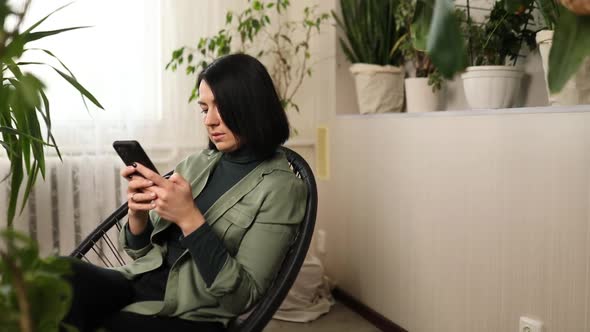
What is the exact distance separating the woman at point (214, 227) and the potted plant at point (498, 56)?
689 millimetres

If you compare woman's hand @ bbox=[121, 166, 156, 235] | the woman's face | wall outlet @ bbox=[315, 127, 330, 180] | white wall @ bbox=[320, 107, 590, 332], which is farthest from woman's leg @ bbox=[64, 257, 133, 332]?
wall outlet @ bbox=[315, 127, 330, 180]

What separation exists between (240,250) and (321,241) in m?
1.58

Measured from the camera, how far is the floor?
7.36ft

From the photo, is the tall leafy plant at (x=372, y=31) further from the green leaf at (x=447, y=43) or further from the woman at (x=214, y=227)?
the green leaf at (x=447, y=43)

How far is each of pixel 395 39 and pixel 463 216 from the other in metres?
0.94

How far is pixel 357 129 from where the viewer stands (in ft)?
7.78

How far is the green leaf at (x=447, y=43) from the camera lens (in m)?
0.46

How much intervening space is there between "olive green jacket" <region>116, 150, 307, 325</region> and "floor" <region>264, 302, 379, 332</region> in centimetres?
101

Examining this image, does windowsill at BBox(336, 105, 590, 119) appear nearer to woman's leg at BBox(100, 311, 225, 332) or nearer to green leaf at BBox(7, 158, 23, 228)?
woman's leg at BBox(100, 311, 225, 332)

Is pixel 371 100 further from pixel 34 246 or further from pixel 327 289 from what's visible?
pixel 34 246

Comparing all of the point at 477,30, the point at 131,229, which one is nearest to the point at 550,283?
the point at 477,30

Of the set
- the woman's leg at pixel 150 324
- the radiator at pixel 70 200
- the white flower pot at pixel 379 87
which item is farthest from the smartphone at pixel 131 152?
the white flower pot at pixel 379 87

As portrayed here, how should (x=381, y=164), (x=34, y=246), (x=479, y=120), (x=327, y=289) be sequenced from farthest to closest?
(x=327, y=289), (x=381, y=164), (x=479, y=120), (x=34, y=246)

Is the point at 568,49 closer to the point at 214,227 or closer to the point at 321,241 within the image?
the point at 214,227
